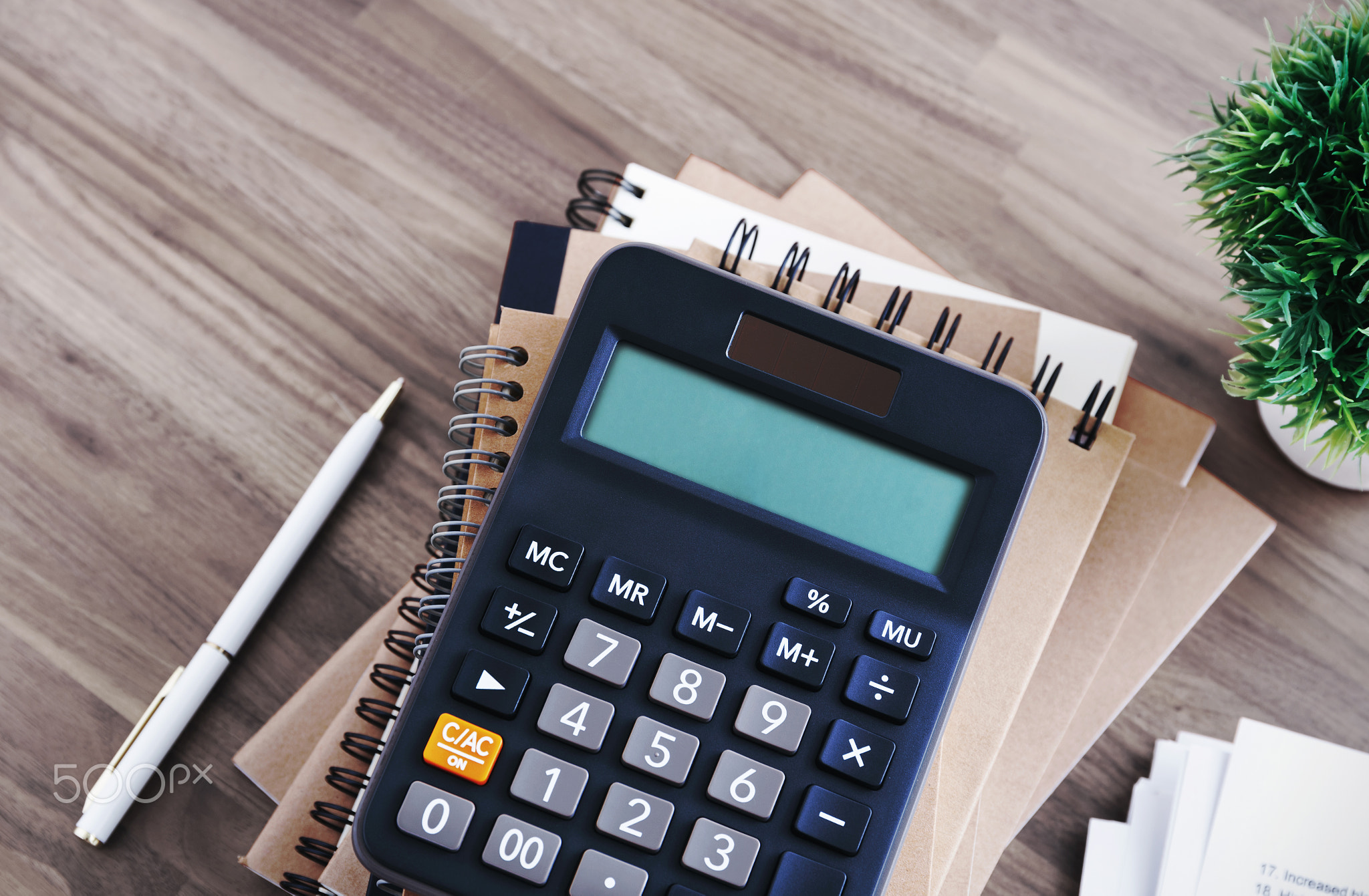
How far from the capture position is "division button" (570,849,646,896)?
1.39 feet

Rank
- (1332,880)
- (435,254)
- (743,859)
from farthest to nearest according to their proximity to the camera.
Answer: (435,254), (1332,880), (743,859)

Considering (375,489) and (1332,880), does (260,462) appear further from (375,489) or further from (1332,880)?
(1332,880)

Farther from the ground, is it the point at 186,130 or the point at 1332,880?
the point at 186,130

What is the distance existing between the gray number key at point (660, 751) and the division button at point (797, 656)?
56 millimetres

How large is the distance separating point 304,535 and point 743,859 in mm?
367

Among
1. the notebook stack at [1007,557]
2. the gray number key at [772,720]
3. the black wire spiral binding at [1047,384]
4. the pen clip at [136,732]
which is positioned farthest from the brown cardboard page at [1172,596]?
the pen clip at [136,732]

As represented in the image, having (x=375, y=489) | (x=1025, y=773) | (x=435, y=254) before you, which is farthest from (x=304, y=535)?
(x=1025, y=773)

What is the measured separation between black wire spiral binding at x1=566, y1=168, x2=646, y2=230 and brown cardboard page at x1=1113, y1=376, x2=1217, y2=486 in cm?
37

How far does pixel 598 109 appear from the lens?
680 millimetres

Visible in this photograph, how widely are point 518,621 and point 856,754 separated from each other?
0.19 m

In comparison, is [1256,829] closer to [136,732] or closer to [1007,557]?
[1007,557]

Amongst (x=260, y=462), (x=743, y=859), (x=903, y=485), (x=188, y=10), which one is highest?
(x=188, y=10)

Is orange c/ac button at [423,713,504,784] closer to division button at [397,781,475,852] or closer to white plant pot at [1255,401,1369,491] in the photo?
division button at [397,781,475,852]

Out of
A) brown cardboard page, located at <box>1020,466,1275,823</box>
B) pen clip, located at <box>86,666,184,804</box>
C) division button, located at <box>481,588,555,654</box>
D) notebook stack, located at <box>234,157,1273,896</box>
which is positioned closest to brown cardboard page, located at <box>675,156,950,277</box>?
notebook stack, located at <box>234,157,1273,896</box>
